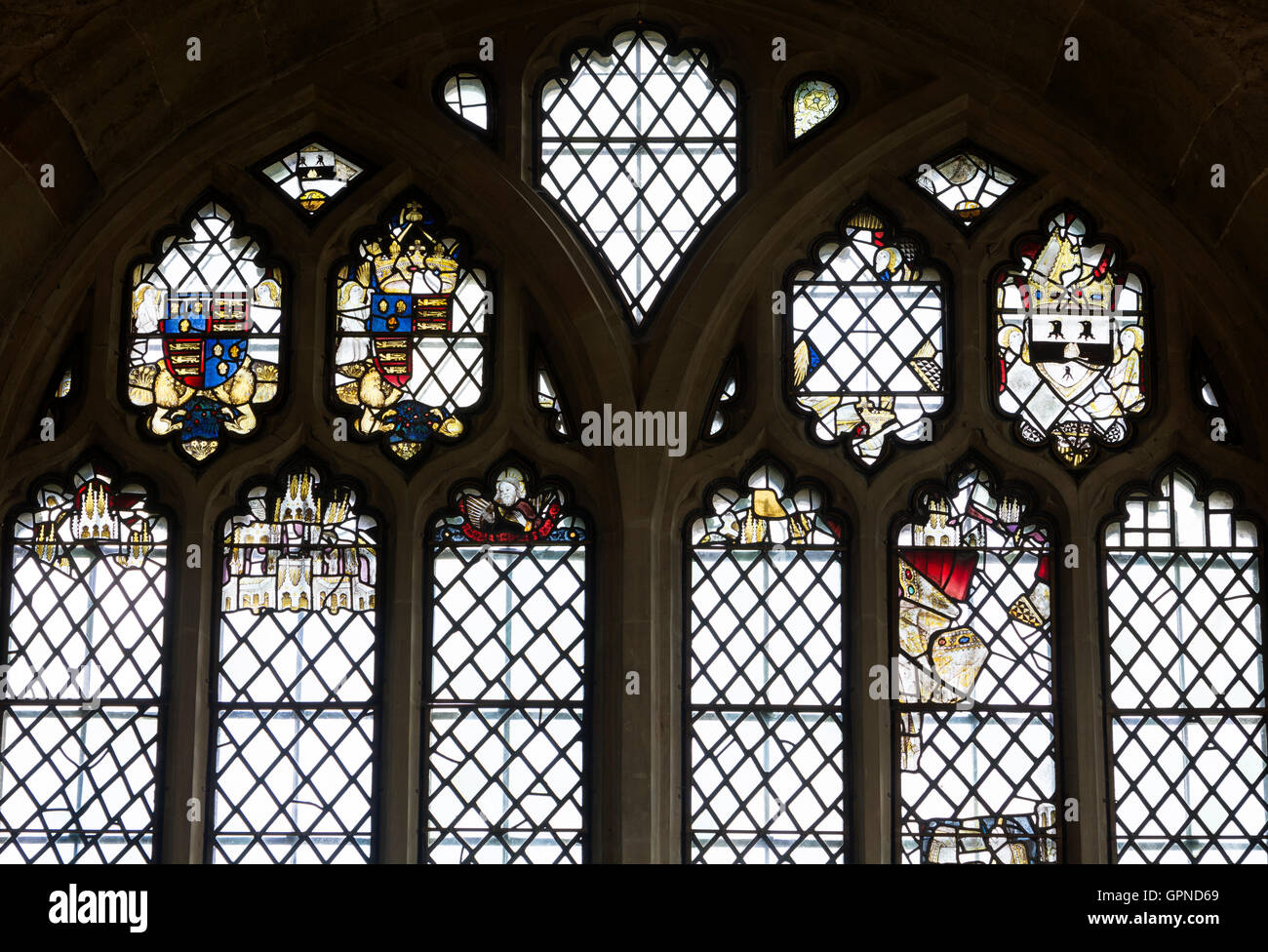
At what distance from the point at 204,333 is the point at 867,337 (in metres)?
2.91

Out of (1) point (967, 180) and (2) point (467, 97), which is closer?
(1) point (967, 180)

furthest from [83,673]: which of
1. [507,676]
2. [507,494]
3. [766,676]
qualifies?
[766,676]

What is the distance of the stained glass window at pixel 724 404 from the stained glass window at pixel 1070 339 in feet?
3.76

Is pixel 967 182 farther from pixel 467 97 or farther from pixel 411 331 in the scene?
pixel 411 331

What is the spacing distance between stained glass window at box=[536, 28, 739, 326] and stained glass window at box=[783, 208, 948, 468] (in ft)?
1.87

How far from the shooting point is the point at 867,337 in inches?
413

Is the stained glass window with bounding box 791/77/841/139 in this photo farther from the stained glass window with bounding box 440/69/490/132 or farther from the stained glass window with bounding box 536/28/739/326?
the stained glass window with bounding box 440/69/490/132

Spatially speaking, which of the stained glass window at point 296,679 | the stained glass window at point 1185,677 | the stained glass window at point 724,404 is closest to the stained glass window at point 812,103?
the stained glass window at point 724,404

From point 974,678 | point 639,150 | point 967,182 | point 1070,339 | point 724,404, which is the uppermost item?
point 639,150

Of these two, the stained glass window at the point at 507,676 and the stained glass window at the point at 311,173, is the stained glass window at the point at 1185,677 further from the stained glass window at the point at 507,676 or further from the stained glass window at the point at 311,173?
the stained glass window at the point at 311,173

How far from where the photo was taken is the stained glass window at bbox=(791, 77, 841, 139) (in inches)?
A: 424

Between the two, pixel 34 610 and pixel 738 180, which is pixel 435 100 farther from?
pixel 34 610

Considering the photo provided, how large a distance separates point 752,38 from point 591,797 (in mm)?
3554

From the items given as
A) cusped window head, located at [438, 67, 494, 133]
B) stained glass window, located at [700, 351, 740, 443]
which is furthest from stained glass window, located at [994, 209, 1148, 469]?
cusped window head, located at [438, 67, 494, 133]
